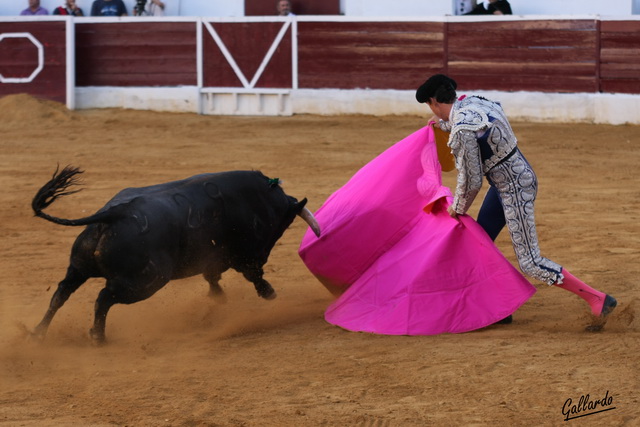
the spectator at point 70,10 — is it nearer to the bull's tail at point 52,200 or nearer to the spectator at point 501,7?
the spectator at point 501,7

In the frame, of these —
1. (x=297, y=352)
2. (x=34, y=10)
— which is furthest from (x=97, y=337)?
(x=34, y=10)

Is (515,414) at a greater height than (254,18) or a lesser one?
lesser

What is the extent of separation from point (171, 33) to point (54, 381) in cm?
873

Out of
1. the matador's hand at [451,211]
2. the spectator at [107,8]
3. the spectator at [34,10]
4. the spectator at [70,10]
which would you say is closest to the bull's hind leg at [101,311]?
the matador's hand at [451,211]

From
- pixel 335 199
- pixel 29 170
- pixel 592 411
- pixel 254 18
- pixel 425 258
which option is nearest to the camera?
pixel 592 411

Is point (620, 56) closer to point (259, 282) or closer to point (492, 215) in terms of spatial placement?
point (492, 215)

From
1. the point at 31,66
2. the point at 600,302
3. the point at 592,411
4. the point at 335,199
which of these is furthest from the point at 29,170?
the point at 592,411

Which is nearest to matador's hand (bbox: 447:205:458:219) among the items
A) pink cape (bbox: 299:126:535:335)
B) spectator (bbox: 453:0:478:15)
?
pink cape (bbox: 299:126:535:335)

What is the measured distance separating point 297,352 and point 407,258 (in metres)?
0.78

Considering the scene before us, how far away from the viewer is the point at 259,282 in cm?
495

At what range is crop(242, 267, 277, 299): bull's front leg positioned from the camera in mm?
4898

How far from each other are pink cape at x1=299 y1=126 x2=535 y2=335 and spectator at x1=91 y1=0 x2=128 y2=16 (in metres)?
7.95

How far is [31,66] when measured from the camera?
12172mm

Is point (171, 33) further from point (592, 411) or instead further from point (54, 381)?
point (592, 411)
